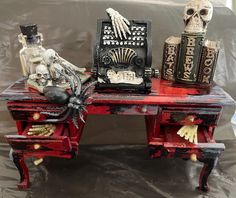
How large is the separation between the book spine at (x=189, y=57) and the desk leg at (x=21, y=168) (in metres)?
0.82

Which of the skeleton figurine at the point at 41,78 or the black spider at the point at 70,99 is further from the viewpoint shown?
the skeleton figurine at the point at 41,78

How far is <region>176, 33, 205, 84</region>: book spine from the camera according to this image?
3.72 feet

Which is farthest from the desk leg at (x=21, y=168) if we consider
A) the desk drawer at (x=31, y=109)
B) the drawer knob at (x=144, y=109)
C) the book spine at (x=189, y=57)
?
the book spine at (x=189, y=57)

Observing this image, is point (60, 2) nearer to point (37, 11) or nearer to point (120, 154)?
point (37, 11)

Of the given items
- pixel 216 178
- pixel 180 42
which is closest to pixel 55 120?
pixel 180 42

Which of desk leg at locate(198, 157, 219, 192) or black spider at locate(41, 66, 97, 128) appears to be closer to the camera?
black spider at locate(41, 66, 97, 128)

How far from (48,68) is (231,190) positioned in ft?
3.55

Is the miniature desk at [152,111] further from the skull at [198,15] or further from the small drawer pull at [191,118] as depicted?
the skull at [198,15]

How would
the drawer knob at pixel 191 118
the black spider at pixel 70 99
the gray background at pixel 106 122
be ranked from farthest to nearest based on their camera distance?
the gray background at pixel 106 122 → the drawer knob at pixel 191 118 → the black spider at pixel 70 99

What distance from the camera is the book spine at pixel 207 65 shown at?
3.70ft

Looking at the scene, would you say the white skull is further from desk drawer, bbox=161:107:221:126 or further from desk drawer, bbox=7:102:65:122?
desk drawer, bbox=161:107:221:126

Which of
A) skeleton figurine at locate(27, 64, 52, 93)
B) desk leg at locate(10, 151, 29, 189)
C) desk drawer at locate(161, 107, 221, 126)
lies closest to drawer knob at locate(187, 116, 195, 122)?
desk drawer at locate(161, 107, 221, 126)

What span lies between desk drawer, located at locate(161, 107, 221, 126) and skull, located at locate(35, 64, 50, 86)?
0.53 meters

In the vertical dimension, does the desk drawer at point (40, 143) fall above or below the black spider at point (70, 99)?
below
